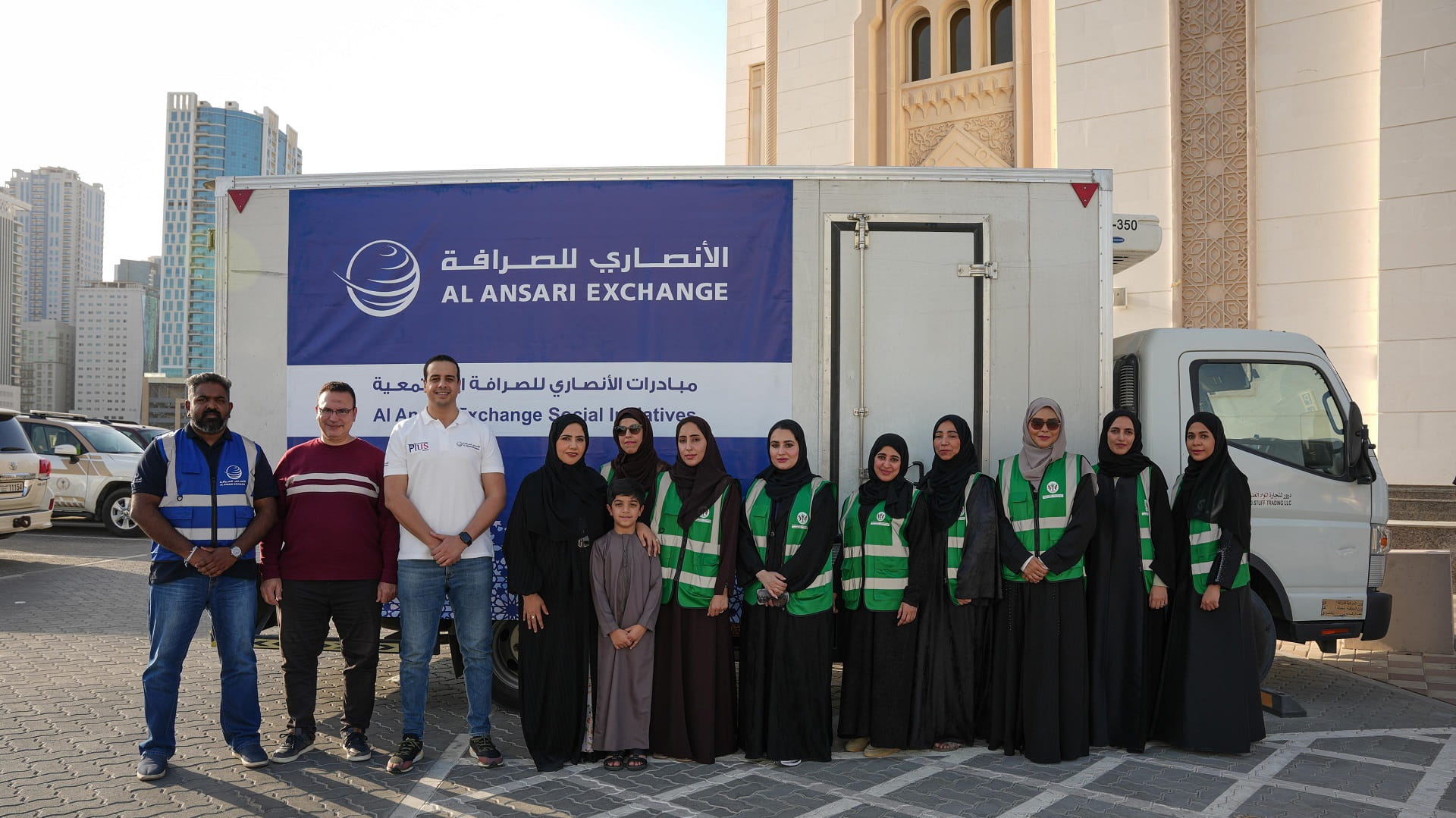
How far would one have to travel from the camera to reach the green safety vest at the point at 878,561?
4570 millimetres

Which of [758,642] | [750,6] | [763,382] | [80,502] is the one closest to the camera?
[758,642]

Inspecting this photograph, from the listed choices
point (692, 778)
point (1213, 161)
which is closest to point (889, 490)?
point (692, 778)

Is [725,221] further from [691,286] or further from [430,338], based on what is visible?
[430,338]

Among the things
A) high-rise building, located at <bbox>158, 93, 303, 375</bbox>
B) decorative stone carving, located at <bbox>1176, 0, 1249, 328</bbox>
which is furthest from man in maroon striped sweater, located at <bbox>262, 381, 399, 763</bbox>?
high-rise building, located at <bbox>158, 93, 303, 375</bbox>

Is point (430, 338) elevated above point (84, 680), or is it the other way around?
point (430, 338)

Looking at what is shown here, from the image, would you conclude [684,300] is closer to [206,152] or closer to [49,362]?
[49,362]

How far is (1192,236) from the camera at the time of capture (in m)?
14.1

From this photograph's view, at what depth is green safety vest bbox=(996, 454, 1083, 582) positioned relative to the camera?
4.61m

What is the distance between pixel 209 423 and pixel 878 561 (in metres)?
3.13

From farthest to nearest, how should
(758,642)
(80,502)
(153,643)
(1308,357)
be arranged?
(80,502) → (1308,357) → (758,642) → (153,643)

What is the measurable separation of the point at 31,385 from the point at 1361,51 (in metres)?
115

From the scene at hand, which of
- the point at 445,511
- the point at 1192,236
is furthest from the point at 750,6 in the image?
the point at 445,511

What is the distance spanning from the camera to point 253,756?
4.31 meters

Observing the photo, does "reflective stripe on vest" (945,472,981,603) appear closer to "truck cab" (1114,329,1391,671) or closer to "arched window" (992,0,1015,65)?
"truck cab" (1114,329,1391,671)
